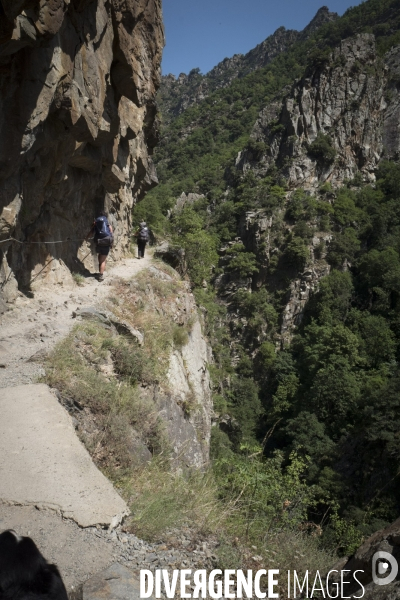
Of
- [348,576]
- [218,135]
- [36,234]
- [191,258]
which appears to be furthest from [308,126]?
[348,576]

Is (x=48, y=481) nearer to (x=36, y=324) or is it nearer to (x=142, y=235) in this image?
Result: (x=36, y=324)

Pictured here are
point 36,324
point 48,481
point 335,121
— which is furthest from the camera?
point 335,121

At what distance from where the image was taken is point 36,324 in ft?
21.1

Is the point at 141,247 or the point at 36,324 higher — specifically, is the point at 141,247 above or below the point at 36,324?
above

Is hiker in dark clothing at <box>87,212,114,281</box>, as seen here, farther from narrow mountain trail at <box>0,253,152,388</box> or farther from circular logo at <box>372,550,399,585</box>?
circular logo at <box>372,550,399,585</box>

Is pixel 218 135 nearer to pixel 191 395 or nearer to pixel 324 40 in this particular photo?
pixel 324 40

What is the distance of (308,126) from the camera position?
56281 millimetres

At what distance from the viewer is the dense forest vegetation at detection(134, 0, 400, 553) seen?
19891 mm

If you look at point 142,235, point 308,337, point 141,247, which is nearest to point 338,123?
point 308,337

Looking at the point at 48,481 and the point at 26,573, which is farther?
the point at 48,481

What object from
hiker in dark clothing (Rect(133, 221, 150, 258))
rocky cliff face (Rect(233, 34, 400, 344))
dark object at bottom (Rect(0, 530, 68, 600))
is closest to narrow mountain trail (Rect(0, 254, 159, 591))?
dark object at bottom (Rect(0, 530, 68, 600))

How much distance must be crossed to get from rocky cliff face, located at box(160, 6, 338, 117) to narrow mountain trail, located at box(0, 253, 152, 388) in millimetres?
120934

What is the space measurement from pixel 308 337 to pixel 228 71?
11848cm

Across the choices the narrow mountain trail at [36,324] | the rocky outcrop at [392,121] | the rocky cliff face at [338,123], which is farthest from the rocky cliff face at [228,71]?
the narrow mountain trail at [36,324]
